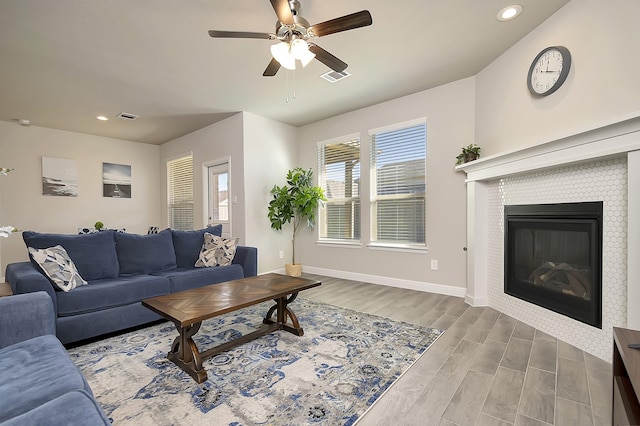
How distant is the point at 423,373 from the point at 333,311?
1306mm

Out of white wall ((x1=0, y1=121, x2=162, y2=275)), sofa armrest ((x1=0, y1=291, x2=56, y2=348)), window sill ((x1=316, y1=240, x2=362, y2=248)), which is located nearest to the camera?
sofa armrest ((x1=0, y1=291, x2=56, y2=348))

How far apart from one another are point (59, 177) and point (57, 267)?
13.9 ft

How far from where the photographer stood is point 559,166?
2.35m

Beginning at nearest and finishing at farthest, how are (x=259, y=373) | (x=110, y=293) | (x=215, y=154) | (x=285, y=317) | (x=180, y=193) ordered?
1. (x=259, y=373)
2. (x=110, y=293)
3. (x=285, y=317)
4. (x=215, y=154)
5. (x=180, y=193)

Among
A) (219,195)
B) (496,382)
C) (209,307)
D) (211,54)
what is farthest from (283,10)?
(219,195)

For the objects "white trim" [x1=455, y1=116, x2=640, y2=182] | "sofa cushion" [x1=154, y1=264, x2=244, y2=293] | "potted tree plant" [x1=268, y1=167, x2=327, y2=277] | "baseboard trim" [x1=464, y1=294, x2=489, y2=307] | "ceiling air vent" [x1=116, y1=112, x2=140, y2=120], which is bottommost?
"baseboard trim" [x1=464, y1=294, x2=489, y2=307]

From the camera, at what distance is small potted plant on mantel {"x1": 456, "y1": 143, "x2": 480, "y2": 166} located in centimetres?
330

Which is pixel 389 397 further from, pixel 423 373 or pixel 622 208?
pixel 622 208

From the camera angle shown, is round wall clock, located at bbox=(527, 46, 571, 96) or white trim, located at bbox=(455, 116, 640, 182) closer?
white trim, located at bbox=(455, 116, 640, 182)

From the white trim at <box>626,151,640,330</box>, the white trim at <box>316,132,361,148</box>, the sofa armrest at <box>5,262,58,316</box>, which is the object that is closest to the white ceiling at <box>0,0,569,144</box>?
the white trim at <box>316,132,361,148</box>

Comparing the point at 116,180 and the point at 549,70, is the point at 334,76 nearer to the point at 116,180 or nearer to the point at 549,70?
the point at 549,70

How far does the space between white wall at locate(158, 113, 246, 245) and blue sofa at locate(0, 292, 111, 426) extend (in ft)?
10.1

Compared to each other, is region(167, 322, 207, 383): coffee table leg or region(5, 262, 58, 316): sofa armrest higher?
region(5, 262, 58, 316): sofa armrest

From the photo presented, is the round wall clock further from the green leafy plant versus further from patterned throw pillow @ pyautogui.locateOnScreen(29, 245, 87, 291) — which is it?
→ patterned throw pillow @ pyautogui.locateOnScreen(29, 245, 87, 291)
